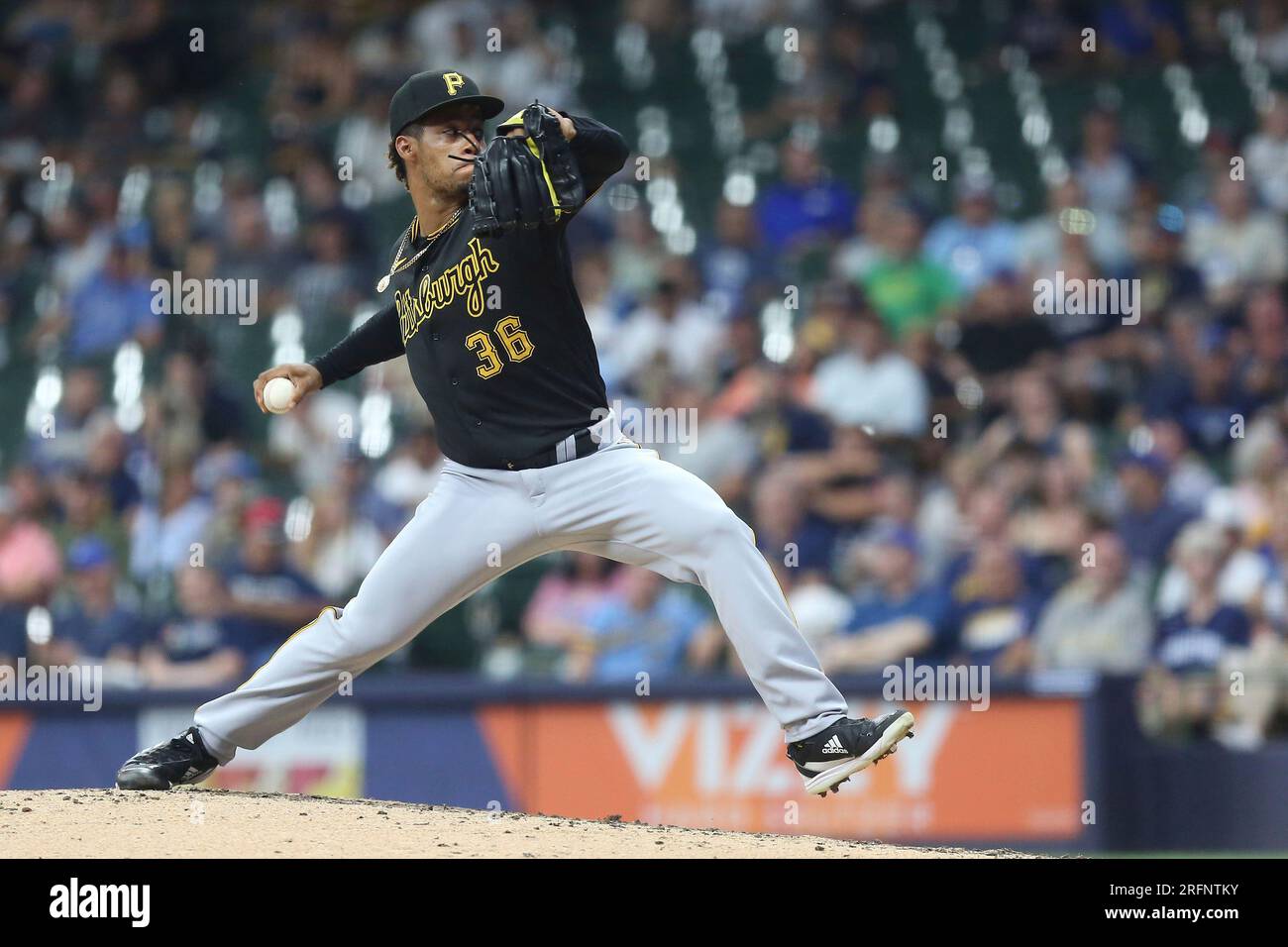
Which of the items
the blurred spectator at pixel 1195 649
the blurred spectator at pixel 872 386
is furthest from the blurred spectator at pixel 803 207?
the blurred spectator at pixel 1195 649

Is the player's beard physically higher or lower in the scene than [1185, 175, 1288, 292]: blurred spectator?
lower

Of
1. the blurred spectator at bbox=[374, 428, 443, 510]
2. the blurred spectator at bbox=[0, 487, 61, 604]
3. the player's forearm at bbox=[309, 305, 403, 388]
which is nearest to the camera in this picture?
the player's forearm at bbox=[309, 305, 403, 388]

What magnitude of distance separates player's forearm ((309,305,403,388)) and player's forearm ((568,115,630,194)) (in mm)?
808

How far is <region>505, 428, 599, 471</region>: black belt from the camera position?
15.3ft

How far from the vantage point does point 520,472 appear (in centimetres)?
468

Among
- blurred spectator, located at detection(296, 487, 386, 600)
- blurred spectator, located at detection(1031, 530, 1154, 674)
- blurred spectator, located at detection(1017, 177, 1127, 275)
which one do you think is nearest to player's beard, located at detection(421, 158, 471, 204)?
blurred spectator, located at detection(296, 487, 386, 600)

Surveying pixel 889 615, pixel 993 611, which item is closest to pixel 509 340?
pixel 889 615

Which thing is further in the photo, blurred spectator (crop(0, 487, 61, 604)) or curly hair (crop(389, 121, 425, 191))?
blurred spectator (crop(0, 487, 61, 604))

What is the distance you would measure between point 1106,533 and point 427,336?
14.3 ft

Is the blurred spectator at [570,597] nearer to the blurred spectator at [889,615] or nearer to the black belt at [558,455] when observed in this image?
the blurred spectator at [889,615]

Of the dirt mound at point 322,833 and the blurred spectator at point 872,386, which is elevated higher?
the blurred spectator at point 872,386

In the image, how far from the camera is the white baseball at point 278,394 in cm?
489

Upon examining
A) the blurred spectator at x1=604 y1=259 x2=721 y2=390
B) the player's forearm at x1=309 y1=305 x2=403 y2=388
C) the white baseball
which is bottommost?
the white baseball

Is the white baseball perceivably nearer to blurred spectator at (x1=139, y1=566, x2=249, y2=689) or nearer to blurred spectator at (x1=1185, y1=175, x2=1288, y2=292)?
blurred spectator at (x1=139, y1=566, x2=249, y2=689)
